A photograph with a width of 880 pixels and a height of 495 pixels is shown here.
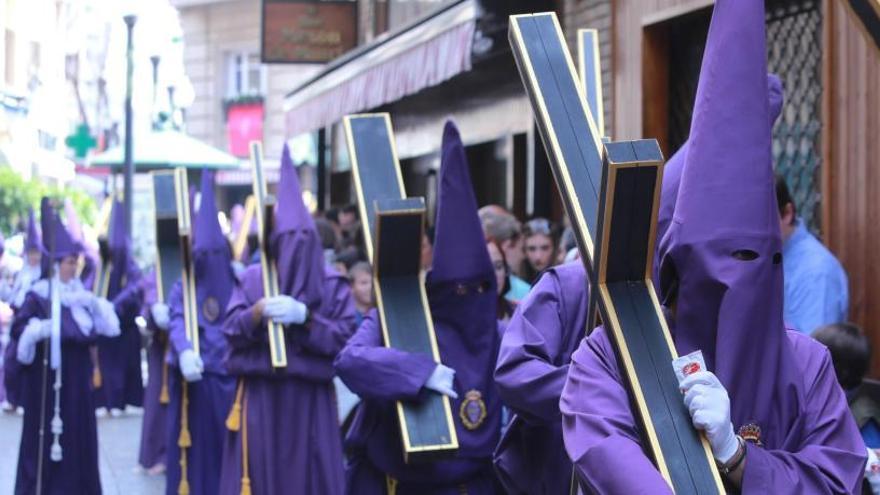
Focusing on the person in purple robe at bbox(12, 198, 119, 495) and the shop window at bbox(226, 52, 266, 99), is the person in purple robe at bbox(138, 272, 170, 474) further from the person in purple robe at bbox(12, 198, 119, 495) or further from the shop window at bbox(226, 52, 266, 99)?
the shop window at bbox(226, 52, 266, 99)

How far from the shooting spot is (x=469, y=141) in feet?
54.0

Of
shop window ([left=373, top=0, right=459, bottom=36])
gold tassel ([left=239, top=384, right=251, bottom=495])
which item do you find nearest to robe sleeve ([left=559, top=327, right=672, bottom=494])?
gold tassel ([left=239, top=384, right=251, bottom=495])

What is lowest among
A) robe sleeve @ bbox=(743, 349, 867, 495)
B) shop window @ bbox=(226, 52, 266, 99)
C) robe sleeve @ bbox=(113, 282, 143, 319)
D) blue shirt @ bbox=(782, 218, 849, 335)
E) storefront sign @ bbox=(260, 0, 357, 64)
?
robe sleeve @ bbox=(113, 282, 143, 319)

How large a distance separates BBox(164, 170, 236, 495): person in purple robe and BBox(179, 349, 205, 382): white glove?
0.25ft

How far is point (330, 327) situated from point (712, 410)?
5.19 metres

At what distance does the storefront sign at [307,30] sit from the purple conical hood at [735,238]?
51.3ft

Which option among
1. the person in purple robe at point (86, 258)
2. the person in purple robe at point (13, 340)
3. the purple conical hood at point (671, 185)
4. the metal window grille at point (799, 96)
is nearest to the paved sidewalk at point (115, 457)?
the person in purple robe at point (13, 340)

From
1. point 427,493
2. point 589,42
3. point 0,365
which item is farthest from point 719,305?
point 0,365

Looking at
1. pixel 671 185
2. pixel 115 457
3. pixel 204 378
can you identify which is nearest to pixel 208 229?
pixel 204 378

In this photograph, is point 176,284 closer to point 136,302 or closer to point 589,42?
point 136,302

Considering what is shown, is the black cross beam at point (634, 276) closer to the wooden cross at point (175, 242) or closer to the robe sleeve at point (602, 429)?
the robe sleeve at point (602, 429)

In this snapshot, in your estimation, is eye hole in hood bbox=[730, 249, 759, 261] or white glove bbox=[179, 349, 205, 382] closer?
eye hole in hood bbox=[730, 249, 759, 261]

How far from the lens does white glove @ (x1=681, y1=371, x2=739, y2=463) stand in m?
3.35

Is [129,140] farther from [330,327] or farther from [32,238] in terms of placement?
[330,327]
